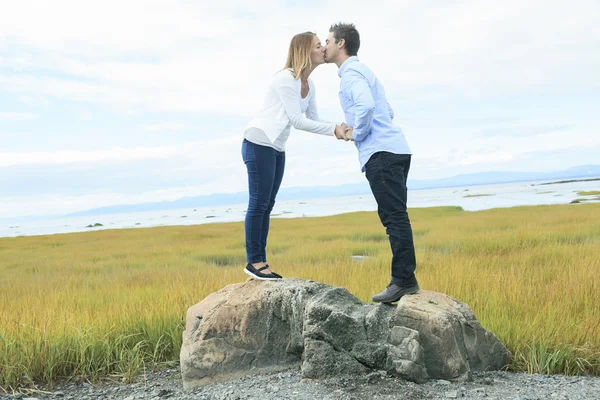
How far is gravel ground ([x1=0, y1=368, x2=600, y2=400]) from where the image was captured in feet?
10.8

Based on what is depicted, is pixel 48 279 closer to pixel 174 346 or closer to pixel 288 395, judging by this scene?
pixel 174 346

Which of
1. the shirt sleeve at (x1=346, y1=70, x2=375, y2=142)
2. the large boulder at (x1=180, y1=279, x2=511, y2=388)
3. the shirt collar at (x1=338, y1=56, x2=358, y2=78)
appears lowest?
the large boulder at (x1=180, y1=279, x2=511, y2=388)

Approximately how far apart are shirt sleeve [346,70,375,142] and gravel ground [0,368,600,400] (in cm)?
181

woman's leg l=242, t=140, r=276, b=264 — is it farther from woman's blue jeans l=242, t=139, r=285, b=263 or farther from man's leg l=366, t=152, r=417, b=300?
man's leg l=366, t=152, r=417, b=300

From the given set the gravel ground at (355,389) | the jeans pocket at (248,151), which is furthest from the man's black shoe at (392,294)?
the jeans pocket at (248,151)

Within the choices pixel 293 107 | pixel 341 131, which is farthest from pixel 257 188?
pixel 341 131

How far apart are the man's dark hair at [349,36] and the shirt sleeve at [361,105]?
1.14 feet

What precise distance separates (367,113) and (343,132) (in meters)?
0.42

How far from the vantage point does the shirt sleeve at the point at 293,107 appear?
4.27 meters

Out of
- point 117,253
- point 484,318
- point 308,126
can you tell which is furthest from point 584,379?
point 117,253

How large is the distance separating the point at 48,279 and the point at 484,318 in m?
8.49

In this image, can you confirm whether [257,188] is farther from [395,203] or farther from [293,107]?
[395,203]

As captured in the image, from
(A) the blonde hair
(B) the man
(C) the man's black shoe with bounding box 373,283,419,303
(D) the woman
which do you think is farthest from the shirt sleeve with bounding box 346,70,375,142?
(C) the man's black shoe with bounding box 373,283,419,303

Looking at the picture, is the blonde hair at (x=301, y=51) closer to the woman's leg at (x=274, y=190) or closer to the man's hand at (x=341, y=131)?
the man's hand at (x=341, y=131)
